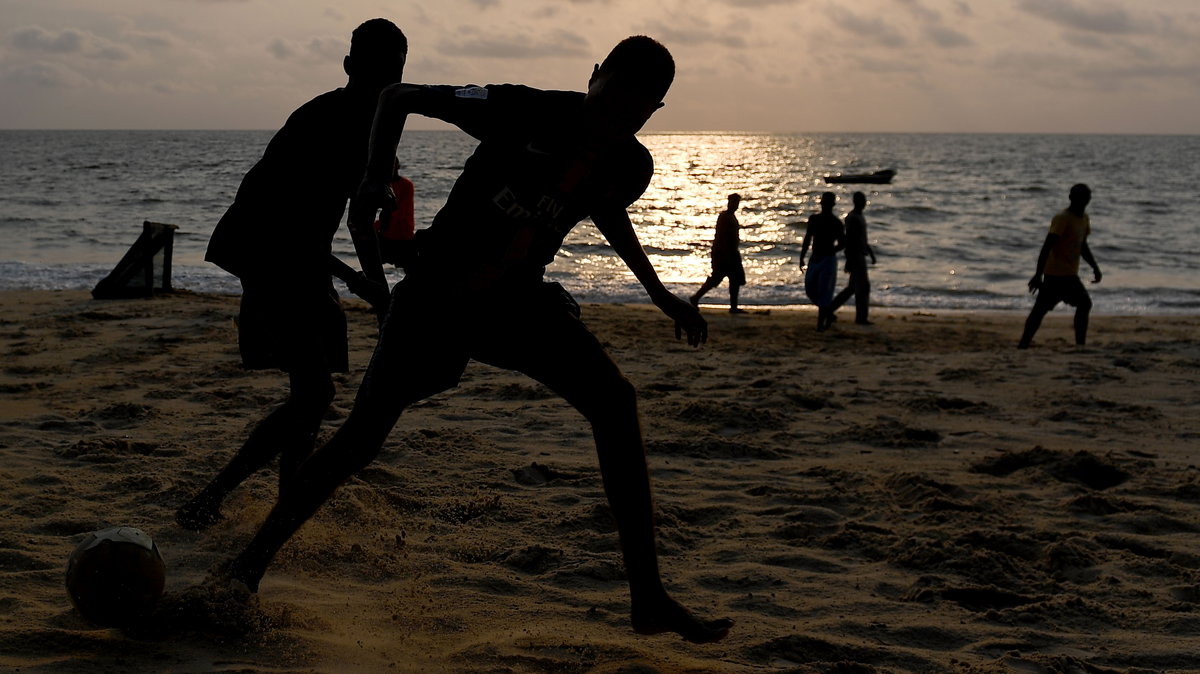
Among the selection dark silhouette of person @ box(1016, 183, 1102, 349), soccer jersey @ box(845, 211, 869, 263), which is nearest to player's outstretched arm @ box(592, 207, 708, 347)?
dark silhouette of person @ box(1016, 183, 1102, 349)

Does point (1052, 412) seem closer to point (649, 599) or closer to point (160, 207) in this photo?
point (649, 599)

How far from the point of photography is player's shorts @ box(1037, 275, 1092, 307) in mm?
10320

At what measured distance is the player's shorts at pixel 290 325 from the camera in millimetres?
3840

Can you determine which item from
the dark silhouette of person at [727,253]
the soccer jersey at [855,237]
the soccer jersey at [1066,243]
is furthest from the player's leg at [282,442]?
the dark silhouette of person at [727,253]

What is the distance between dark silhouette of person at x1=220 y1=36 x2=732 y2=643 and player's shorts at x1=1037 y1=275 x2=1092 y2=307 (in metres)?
8.38

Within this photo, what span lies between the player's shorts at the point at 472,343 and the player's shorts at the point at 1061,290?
27.9ft

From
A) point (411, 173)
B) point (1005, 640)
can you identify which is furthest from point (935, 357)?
point (411, 173)

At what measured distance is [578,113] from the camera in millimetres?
2973

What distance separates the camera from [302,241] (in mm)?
3809

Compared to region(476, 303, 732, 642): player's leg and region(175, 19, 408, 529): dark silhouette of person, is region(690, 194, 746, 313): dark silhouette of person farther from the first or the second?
region(476, 303, 732, 642): player's leg

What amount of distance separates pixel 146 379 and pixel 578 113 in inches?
210

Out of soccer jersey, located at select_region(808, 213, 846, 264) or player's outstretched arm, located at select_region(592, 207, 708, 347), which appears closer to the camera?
player's outstretched arm, located at select_region(592, 207, 708, 347)

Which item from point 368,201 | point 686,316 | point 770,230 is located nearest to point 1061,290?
point 686,316

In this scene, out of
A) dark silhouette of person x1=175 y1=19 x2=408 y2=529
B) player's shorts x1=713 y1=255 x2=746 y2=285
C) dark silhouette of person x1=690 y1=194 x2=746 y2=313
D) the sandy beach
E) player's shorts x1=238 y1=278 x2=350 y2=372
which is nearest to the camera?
the sandy beach
